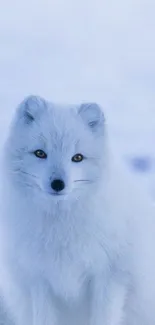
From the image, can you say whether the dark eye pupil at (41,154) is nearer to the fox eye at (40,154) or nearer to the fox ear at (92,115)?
the fox eye at (40,154)

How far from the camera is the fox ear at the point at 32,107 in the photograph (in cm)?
142

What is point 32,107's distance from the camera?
4.68 feet

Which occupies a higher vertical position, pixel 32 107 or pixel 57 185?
pixel 32 107

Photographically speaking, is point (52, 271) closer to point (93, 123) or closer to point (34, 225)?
point (34, 225)

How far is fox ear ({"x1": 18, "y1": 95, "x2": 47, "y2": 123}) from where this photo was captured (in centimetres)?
142

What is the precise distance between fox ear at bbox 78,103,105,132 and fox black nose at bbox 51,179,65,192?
19 cm

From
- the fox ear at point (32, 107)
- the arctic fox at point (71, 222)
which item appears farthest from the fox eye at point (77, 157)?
the fox ear at point (32, 107)

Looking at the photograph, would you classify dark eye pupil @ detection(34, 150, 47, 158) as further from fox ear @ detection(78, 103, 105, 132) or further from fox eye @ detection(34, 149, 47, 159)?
fox ear @ detection(78, 103, 105, 132)

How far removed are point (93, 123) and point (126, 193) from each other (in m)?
0.21

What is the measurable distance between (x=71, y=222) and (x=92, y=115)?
0.28 m

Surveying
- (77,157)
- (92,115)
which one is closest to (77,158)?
(77,157)

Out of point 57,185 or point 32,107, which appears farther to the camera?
point 32,107

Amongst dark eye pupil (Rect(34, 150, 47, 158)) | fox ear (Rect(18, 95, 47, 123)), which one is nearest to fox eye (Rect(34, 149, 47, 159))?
dark eye pupil (Rect(34, 150, 47, 158))

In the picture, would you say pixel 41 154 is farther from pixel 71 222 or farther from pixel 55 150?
pixel 71 222
